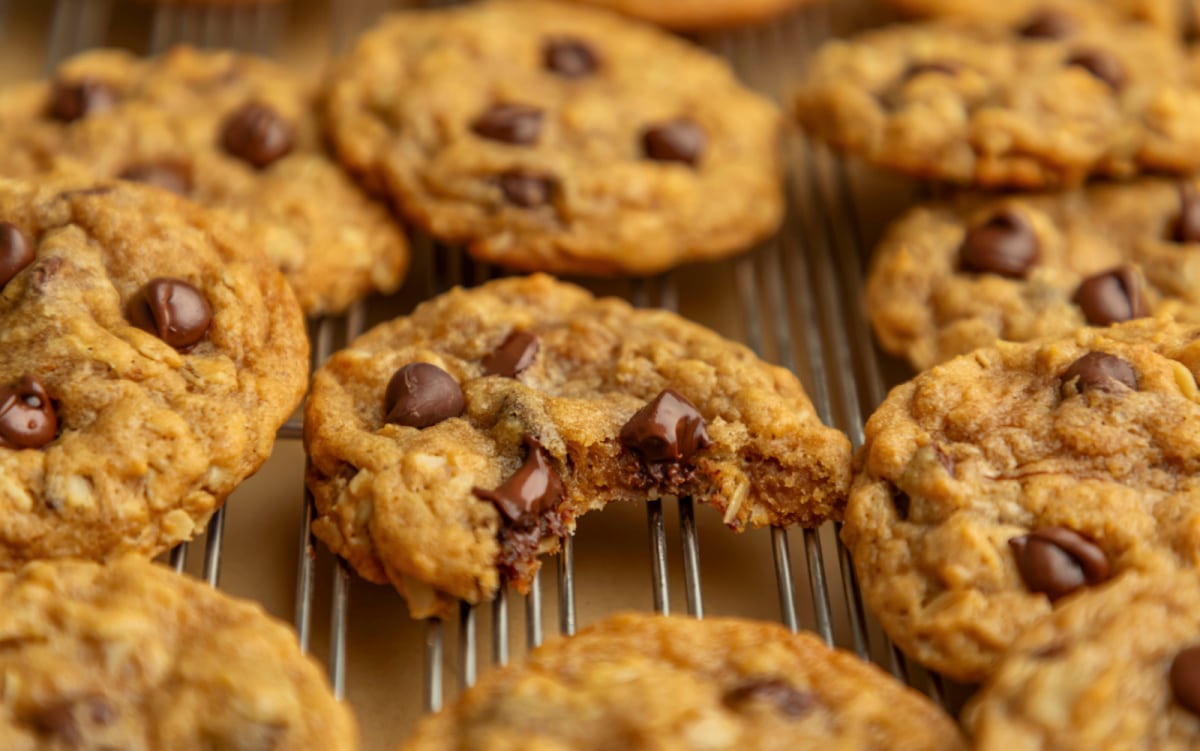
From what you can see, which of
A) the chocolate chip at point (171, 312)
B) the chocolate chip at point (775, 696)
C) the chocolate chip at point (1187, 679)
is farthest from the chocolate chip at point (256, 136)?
the chocolate chip at point (1187, 679)

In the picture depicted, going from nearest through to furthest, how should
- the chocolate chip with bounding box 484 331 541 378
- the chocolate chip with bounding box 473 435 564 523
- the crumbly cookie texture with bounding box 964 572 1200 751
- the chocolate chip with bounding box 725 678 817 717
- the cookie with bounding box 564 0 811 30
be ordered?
the crumbly cookie texture with bounding box 964 572 1200 751 → the chocolate chip with bounding box 725 678 817 717 → the chocolate chip with bounding box 473 435 564 523 → the chocolate chip with bounding box 484 331 541 378 → the cookie with bounding box 564 0 811 30

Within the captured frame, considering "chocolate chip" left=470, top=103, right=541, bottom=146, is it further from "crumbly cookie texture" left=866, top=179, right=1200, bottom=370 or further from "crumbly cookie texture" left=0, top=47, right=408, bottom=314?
"crumbly cookie texture" left=866, top=179, right=1200, bottom=370

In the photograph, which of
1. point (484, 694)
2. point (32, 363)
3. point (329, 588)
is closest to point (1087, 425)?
point (484, 694)

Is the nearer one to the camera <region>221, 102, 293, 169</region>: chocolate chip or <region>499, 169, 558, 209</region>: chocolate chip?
<region>499, 169, 558, 209</region>: chocolate chip

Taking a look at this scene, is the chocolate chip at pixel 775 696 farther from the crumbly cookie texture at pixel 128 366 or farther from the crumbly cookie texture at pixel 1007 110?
the crumbly cookie texture at pixel 1007 110

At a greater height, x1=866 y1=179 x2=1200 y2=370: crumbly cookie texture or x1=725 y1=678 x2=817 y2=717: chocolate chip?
x1=866 y1=179 x2=1200 y2=370: crumbly cookie texture

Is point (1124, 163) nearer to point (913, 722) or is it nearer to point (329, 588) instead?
point (913, 722)

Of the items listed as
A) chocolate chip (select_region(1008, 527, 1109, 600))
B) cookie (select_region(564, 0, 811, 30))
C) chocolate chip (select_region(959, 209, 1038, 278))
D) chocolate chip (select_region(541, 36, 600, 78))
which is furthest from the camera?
cookie (select_region(564, 0, 811, 30))

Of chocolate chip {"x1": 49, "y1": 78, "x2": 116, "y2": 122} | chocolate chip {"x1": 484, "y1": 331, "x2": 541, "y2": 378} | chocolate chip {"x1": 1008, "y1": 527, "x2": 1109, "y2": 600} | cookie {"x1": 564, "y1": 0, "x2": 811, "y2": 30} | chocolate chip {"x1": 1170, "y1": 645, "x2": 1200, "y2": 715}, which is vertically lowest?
chocolate chip {"x1": 1170, "y1": 645, "x2": 1200, "y2": 715}

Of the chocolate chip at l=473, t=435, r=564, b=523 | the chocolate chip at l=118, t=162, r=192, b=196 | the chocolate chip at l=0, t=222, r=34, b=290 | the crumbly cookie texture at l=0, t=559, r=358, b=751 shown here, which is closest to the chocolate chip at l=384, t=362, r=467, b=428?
the chocolate chip at l=473, t=435, r=564, b=523
